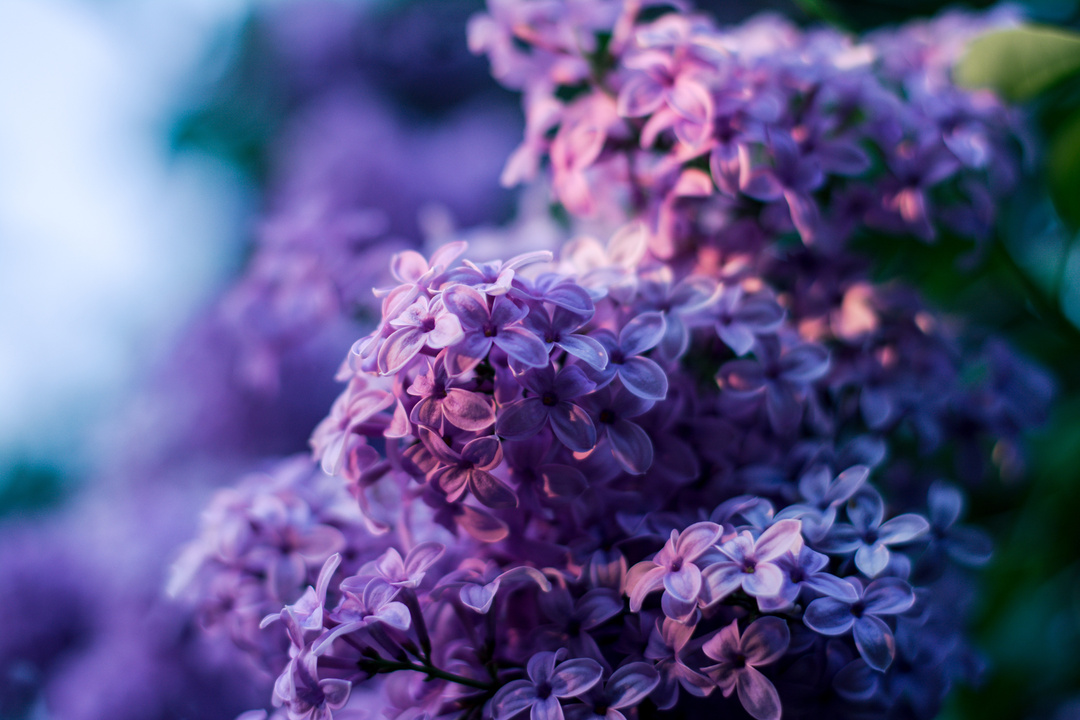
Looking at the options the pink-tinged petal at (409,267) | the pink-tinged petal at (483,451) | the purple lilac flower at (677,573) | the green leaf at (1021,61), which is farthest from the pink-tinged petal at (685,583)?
the green leaf at (1021,61)

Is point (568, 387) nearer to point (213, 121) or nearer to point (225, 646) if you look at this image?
point (225, 646)

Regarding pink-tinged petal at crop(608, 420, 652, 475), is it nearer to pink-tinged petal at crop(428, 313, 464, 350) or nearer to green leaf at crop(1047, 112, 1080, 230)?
pink-tinged petal at crop(428, 313, 464, 350)

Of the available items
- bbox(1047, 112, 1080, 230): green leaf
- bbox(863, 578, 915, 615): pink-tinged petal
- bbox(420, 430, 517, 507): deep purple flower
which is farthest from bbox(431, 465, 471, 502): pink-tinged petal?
bbox(1047, 112, 1080, 230): green leaf

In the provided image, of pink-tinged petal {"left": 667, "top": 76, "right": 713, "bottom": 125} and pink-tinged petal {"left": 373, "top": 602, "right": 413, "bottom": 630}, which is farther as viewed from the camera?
pink-tinged petal {"left": 667, "top": 76, "right": 713, "bottom": 125}

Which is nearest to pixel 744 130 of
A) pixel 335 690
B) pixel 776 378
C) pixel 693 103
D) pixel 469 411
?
pixel 693 103

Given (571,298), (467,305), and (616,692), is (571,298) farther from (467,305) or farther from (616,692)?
(616,692)
